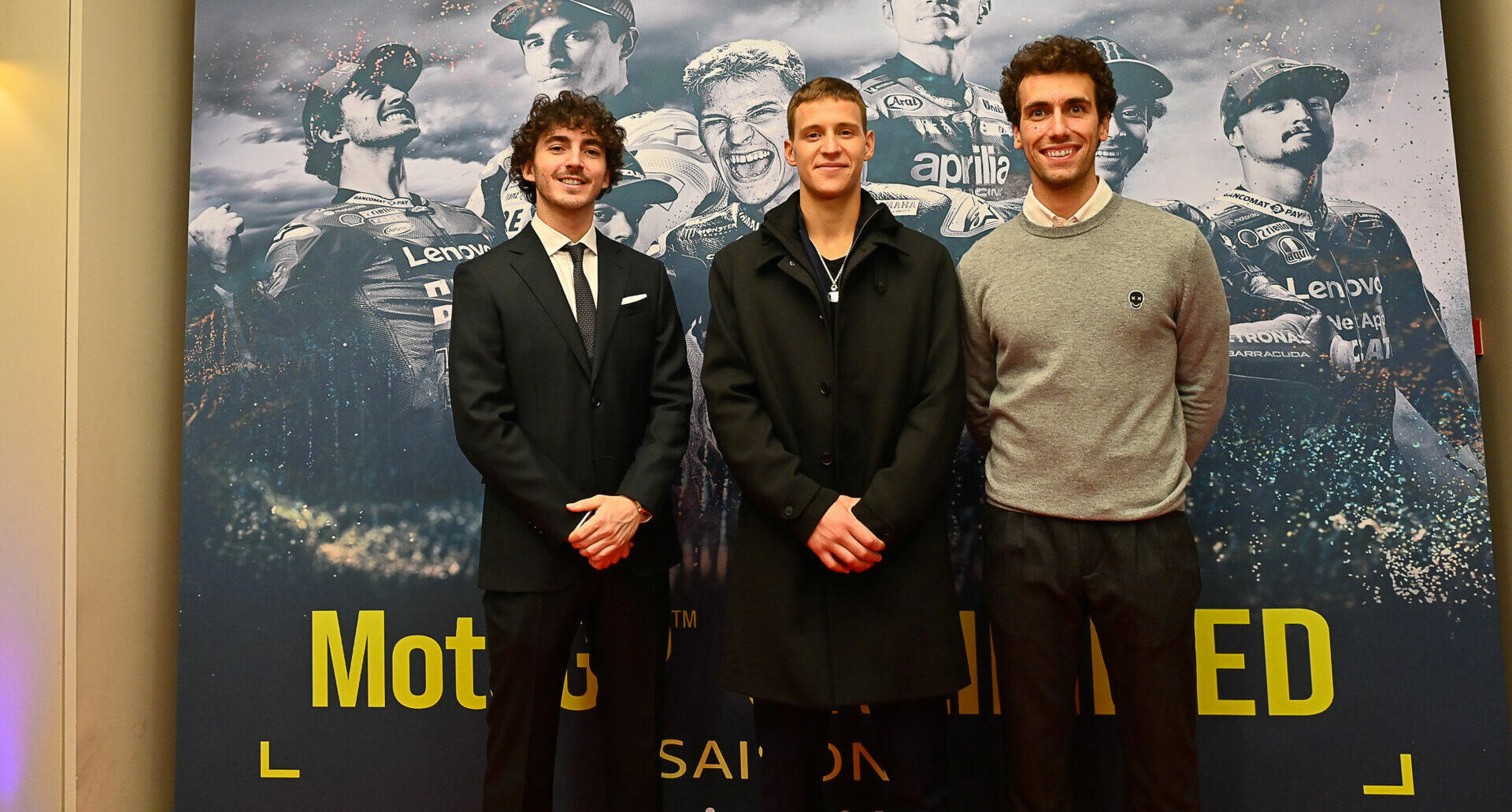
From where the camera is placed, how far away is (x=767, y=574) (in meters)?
1.95

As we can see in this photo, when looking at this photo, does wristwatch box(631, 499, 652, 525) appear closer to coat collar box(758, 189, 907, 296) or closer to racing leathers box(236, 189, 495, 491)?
coat collar box(758, 189, 907, 296)

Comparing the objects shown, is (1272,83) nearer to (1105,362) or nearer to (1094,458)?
(1105,362)

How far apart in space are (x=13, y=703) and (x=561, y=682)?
5.34ft

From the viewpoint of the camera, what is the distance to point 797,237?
207 centimetres

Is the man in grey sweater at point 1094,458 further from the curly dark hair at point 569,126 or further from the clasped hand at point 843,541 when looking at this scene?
the curly dark hair at point 569,126

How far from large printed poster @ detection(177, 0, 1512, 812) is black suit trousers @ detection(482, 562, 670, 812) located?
19.8 inches

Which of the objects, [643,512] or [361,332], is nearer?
[643,512]

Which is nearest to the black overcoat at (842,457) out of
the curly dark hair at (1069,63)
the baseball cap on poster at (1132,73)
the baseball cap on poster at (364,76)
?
the curly dark hair at (1069,63)

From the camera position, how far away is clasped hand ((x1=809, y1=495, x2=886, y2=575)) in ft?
6.12

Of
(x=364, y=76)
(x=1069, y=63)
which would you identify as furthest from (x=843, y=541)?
(x=364, y=76)

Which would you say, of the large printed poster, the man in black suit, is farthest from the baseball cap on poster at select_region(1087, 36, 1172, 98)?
the man in black suit

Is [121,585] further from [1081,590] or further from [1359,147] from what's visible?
[1359,147]

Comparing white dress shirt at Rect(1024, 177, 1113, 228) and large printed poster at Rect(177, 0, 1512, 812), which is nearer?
white dress shirt at Rect(1024, 177, 1113, 228)

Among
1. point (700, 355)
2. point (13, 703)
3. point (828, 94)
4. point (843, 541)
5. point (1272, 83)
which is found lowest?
point (13, 703)
